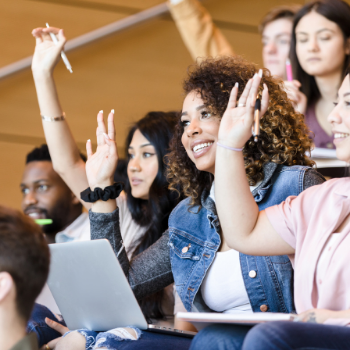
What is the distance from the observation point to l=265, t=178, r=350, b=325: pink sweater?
3.59 feet

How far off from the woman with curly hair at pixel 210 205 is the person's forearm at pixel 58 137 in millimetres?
227

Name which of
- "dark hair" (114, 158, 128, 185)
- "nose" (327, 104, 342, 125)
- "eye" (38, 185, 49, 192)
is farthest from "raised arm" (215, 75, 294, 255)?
"eye" (38, 185, 49, 192)

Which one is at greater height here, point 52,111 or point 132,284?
point 52,111

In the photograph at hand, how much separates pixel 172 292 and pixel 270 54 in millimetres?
1320

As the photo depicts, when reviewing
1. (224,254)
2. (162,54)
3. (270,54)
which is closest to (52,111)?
(224,254)

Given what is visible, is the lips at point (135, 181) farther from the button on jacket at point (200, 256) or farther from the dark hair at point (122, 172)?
the button on jacket at point (200, 256)

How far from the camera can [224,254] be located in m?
1.52

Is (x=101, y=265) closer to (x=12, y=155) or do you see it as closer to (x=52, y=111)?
(x=52, y=111)

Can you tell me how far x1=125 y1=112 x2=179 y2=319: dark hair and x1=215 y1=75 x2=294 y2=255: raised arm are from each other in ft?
2.68

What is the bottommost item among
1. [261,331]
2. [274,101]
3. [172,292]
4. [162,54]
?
[172,292]

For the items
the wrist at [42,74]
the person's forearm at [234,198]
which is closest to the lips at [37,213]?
the wrist at [42,74]

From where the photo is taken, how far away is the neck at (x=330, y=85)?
2311 millimetres

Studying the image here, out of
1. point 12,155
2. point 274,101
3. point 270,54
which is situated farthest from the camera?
point 12,155

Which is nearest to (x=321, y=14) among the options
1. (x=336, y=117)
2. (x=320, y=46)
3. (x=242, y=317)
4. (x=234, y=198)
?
(x=320, y=46)
